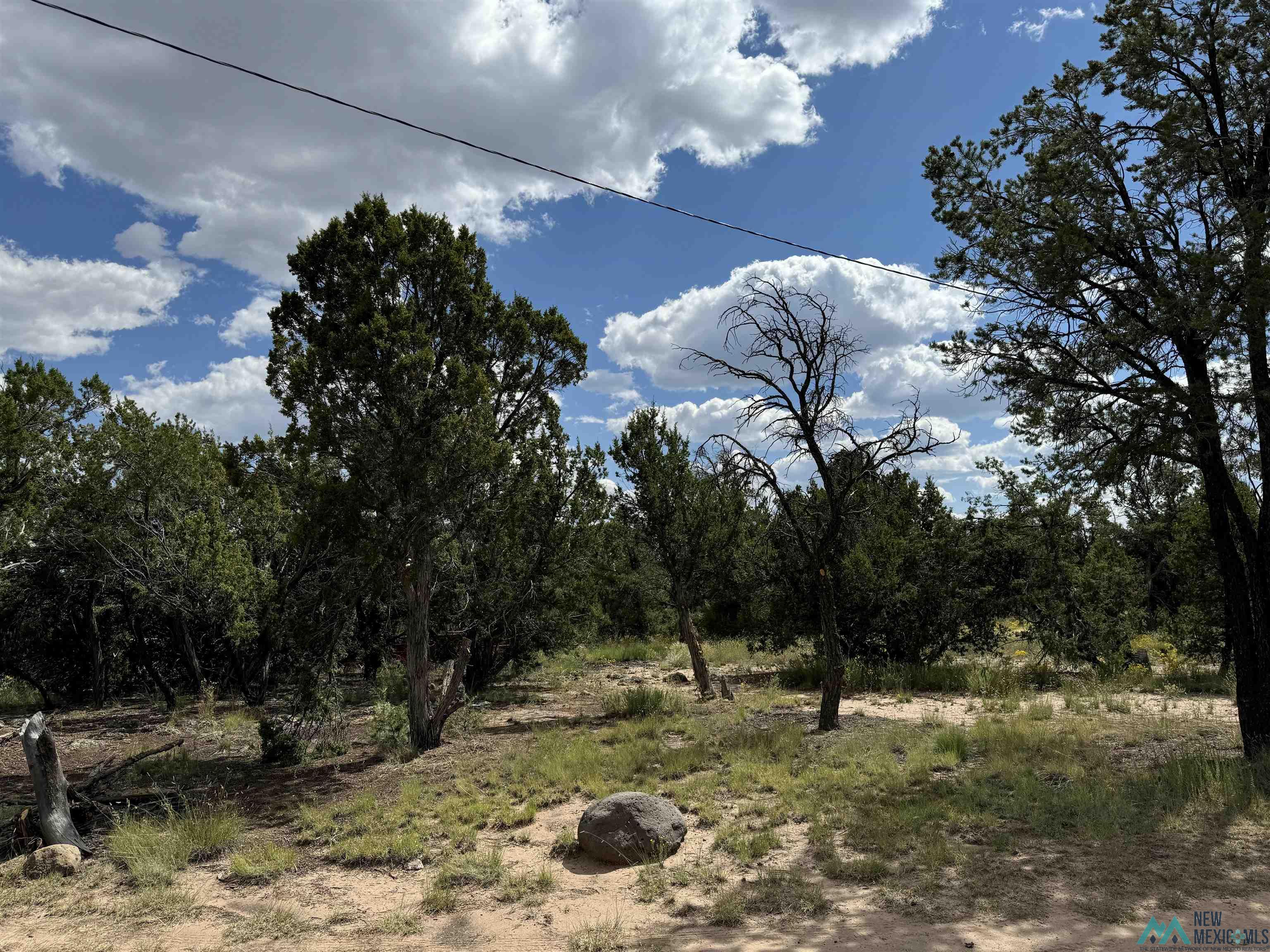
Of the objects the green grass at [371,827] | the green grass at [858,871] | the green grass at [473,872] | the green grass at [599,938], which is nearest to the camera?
the green grass at [599,938]

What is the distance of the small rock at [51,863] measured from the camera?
696cm

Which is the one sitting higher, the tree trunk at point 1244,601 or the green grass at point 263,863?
the tree trunk at point 1244,601

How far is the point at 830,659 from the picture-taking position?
490 inches

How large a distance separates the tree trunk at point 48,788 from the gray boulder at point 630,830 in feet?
17.1

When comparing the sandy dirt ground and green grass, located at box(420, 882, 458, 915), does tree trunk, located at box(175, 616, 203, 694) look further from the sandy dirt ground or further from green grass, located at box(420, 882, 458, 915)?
green grass, located at box(420, 882, 458, 915)

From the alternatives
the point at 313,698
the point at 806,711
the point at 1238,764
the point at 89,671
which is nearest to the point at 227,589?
the point at 313,698

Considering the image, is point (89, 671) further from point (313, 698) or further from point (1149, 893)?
point (1149, 893)

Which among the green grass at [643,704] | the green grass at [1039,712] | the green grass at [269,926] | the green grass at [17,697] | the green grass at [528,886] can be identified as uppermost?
the green grass at [1039,712]

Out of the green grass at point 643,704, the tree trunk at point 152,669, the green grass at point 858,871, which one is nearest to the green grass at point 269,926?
the green grass at point 858,871

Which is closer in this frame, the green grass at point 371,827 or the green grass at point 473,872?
the green grass at point 473,872

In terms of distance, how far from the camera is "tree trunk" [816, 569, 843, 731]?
484 inches

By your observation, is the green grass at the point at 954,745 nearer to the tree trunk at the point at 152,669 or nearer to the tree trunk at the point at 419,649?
the tree trunk at the point at 419,649

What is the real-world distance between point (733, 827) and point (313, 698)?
7.48 metres

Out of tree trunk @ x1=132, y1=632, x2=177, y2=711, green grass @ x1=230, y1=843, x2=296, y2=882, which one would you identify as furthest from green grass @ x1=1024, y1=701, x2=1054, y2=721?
tree trunk @ x1=132, y1=632, x2=177, y2=711
